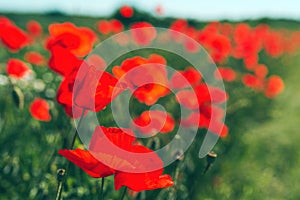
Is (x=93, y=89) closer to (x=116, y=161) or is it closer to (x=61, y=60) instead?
(x=116, y=161)

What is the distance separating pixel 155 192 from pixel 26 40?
1494 millimetres

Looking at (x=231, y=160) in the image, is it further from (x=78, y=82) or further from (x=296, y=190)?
(x=78, y=82)

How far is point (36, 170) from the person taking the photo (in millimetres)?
2234

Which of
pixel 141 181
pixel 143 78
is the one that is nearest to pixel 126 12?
pixel 143 78

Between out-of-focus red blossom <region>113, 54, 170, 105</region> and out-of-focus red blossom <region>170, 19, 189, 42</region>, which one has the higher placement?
out-of-focus red blossom <region>113, 54, 170, 105</region>

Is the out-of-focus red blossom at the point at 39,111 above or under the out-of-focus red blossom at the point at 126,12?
above

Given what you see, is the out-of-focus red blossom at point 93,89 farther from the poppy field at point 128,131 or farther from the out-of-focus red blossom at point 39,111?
the out-of-focus red blossom at point 39,111

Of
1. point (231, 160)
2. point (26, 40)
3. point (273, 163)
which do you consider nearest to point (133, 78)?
point (26, 40)

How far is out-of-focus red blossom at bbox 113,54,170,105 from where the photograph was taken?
1.69 m

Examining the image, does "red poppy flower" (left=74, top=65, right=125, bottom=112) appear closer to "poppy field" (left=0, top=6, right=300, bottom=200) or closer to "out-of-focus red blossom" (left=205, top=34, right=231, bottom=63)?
"poppy field" (left=0, top=6, right=300, bottom=200)

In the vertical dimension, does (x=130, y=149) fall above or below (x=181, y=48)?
above

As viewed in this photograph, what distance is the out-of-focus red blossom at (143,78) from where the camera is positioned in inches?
66.6

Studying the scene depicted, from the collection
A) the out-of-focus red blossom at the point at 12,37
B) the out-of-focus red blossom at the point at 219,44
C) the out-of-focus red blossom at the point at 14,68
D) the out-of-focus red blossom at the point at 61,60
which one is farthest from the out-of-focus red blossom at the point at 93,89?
the out-of-focus red blossom at the point at 219,44

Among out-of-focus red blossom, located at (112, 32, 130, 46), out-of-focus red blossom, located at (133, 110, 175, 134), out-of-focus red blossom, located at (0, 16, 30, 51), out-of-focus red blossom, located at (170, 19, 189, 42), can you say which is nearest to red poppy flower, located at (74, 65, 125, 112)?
out-of-focus red blossom, located at (133, 110, 175, 134)
